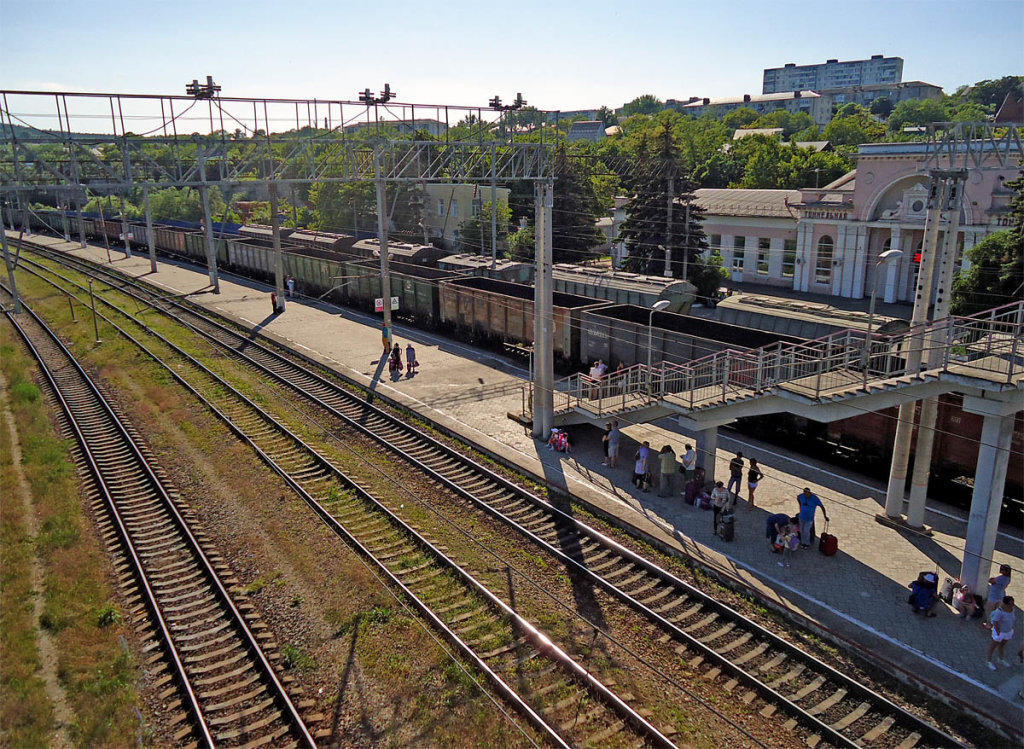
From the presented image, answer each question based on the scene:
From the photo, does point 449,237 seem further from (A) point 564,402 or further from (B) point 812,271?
A: (A) point 564,402

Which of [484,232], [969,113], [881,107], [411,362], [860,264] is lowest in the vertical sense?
[411,362]

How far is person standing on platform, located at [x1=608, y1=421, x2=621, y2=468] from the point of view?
1775 centimetres

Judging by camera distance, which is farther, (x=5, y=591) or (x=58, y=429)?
(x=58, y=429)

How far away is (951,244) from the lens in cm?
1264

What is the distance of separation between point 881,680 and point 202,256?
183 feet

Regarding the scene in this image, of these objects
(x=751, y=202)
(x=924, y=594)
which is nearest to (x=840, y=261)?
(x=751, y=202)

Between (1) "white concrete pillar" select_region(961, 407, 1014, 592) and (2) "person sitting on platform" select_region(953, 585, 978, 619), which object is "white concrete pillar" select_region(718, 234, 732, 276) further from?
(2) "person sitting on platform" select_region(953, 585, 978, 619)

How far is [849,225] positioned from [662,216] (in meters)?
10.6

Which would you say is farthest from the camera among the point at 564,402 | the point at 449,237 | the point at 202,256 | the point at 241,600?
the point at 449,237

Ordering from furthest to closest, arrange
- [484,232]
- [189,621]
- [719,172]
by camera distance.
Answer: [719,172], [484,232], [189,621]

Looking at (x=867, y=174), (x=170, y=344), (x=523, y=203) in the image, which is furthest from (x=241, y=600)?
(x=523, y=203)

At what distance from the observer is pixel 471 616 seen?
39.4 ft

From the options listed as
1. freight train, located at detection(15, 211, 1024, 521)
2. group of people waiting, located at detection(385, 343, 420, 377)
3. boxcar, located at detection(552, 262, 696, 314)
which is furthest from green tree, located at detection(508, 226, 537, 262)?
group of people waiting, located at detection(385, 343, 420, 377)

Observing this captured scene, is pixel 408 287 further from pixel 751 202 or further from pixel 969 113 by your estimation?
pixel 969 113
